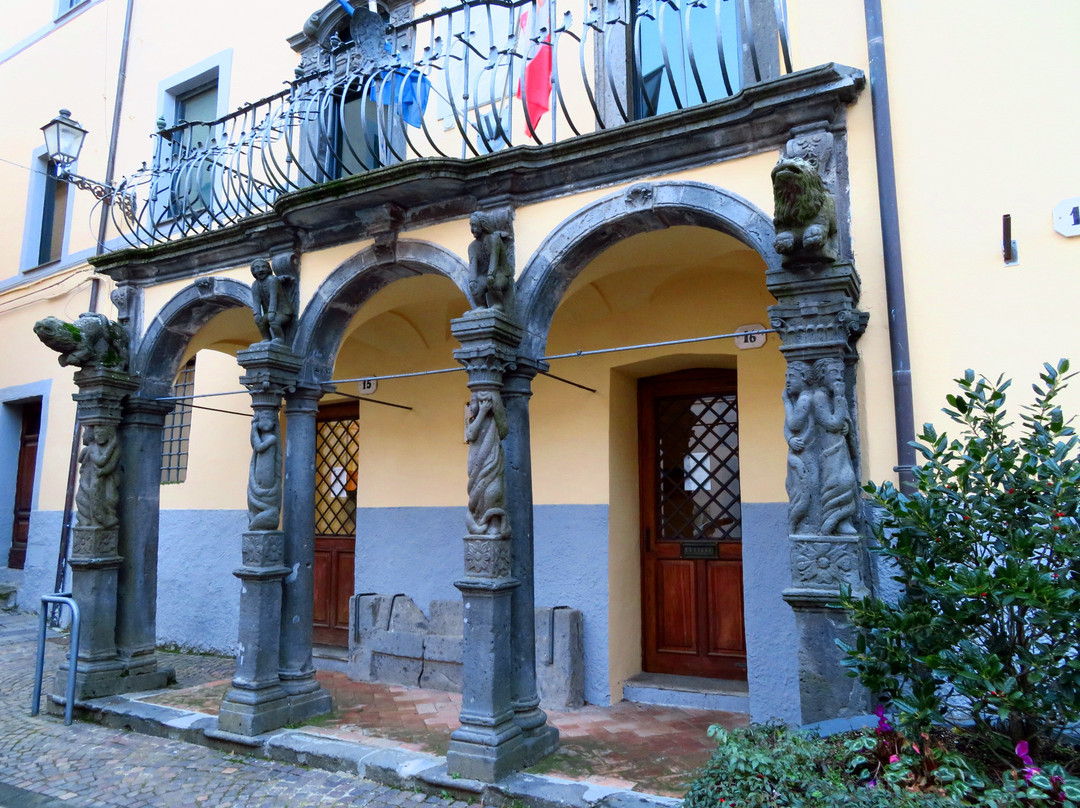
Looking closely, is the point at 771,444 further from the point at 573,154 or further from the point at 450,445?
the point at 450,445

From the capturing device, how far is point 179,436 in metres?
9.52

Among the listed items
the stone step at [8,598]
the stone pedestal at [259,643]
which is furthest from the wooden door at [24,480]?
the stone pedestal at [259,643]

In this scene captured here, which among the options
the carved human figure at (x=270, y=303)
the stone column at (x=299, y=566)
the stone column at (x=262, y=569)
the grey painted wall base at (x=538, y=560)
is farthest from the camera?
the grey painted wall base at (x=538, y=560)

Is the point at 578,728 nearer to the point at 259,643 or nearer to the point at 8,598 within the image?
the point at 259,643

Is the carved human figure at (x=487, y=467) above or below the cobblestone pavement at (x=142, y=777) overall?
above

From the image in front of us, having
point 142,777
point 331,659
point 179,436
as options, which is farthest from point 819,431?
point 179,436

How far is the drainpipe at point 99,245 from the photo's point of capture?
9336 millimetres

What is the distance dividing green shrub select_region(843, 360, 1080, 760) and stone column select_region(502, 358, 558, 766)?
85.0 inches

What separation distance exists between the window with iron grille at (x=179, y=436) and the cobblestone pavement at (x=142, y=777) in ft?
11.5

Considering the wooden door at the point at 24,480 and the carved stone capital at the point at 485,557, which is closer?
the carved stone capital at the point at 485,557

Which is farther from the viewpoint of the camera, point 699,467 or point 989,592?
point 699,467

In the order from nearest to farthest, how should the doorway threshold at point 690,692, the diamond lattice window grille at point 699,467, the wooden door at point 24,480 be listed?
1. the doorway threshold at point 690,692
2. the diamond lattice window grille at point 699,467
3. the wooden door at point 24,480

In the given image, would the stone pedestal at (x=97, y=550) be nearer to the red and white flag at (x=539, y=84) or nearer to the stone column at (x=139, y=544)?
the stone column at (x=139, y=544)

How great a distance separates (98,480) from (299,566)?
2132 mm
